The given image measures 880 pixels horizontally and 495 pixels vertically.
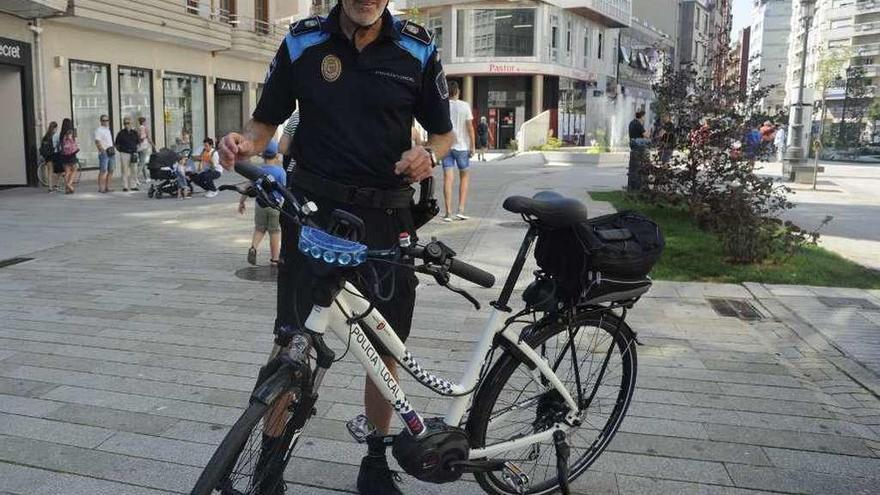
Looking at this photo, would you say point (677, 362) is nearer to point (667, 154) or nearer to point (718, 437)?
point (718, 437)

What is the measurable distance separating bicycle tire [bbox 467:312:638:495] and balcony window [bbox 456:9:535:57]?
144ft

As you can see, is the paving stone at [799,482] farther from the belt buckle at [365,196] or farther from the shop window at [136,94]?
the shop window at [136,94]

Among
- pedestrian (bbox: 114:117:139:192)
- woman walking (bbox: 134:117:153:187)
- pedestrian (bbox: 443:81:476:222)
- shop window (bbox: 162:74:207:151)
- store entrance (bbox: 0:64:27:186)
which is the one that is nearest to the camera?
pedestrian (bbox: 443:81:476:222)

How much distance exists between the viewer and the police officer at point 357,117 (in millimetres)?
2729

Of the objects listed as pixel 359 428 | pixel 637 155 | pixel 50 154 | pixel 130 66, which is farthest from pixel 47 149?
pixel 359 428

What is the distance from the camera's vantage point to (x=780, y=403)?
13.7ft

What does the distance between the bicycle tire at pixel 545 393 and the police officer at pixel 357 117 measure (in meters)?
0.37

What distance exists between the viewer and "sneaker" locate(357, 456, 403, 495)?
9.60 ft

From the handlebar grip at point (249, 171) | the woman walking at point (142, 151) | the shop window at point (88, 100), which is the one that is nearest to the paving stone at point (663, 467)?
the handlebar grip at point (249, 171)

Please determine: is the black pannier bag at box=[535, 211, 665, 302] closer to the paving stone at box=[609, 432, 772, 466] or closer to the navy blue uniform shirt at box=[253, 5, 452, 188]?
the navy blue uniform shirt at box=[253, 5, 452, 188]

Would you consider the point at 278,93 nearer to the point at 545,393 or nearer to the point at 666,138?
the point at 545,393

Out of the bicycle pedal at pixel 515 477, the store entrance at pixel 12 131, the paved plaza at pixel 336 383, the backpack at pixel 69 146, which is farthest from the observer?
the store entrance at pixel 12 131

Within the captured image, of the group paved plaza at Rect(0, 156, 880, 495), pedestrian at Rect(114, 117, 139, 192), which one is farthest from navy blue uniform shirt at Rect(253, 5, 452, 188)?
pedestrian at Rect(114, 117, 139, 192)

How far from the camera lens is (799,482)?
3270 millimetres
